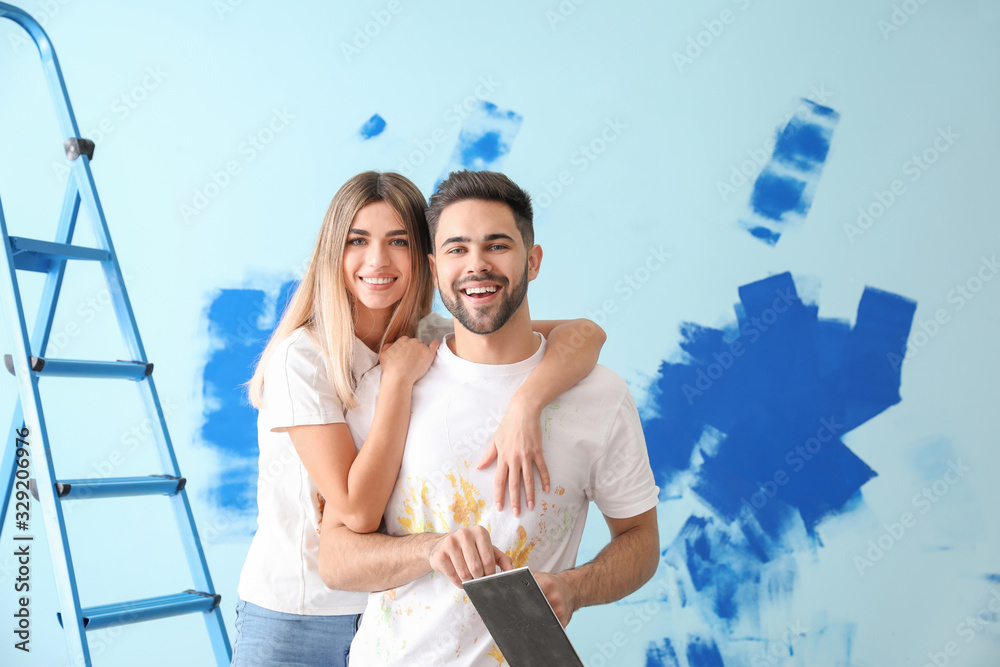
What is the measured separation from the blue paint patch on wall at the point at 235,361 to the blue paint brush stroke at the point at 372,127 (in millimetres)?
637

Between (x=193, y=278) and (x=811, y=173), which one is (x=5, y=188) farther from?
(x=811, y=173)

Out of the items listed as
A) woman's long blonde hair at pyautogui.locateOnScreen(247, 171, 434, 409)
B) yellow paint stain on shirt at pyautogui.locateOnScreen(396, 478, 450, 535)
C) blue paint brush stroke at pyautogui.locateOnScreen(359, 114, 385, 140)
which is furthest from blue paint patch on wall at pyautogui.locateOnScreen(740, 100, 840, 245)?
yellow paint stain on shirt at pyautogui.locateOnScreen(396, 478, 450, 535)

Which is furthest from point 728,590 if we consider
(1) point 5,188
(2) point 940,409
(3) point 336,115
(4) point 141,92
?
(1) point 5,188

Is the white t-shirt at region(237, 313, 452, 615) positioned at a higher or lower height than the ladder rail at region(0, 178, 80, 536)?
lower

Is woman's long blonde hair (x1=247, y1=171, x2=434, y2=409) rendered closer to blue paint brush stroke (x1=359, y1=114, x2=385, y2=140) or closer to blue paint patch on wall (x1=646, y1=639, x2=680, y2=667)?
blue paint brush stroke (x1=359, y1=114, x2=385, y2=140)

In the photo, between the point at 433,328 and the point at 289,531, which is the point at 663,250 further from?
the point at 289,531

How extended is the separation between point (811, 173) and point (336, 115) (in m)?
1.76

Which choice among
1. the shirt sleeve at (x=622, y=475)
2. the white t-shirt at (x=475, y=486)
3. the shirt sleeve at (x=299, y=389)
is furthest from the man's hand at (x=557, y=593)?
the shirt sleeve at (x=299, y=389)

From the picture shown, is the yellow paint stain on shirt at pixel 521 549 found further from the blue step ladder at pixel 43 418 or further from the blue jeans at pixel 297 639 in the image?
the blue step ladder at pixel 43 418

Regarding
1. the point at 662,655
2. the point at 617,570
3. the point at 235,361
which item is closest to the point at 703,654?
the point at 662,655

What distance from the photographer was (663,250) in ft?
9.10

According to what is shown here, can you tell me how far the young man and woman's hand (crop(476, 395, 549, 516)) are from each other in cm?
3

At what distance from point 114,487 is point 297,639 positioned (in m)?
0.54

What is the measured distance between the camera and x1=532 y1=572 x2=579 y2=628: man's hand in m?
1.08
